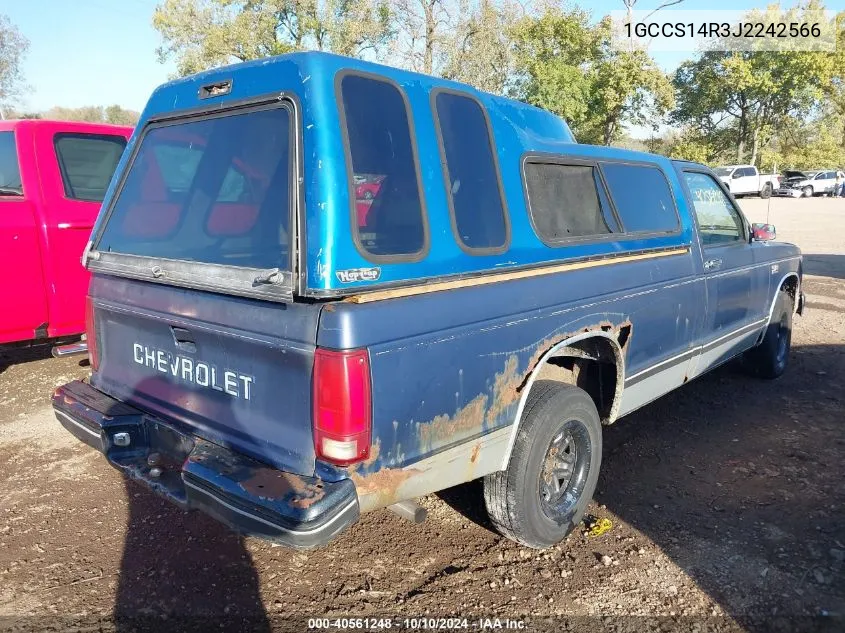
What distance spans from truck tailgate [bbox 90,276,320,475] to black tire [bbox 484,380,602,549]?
1.05m

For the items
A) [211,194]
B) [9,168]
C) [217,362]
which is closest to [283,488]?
[217,362]

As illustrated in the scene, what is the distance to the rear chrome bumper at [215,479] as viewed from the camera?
2090 millimetres

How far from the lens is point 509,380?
8.79ft

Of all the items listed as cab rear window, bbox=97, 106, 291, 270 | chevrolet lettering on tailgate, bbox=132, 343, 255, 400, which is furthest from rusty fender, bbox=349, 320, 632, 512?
cab rear window, bbox=97, 106, 291, 270

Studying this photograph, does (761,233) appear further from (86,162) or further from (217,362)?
(86,162)

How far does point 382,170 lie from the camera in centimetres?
242

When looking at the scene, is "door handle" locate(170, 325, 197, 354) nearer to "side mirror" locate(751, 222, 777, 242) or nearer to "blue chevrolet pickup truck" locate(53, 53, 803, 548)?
"blue chevrolet pickup truck" locate(53, 53, 803, 548)

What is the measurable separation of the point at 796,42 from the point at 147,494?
39.6m

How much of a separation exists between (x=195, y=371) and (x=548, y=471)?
1.73 m

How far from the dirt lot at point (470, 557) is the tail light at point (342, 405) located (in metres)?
0.95

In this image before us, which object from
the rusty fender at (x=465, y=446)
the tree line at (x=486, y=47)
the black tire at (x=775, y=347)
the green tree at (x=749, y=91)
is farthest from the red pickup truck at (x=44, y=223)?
the green tree at (x=749, y=91)

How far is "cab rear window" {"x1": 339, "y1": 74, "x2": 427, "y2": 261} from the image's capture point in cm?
232

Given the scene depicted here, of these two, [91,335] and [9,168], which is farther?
[9,168]

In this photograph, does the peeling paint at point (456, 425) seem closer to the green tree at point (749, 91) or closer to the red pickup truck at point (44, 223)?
the red pickup truck at point (44, 223)
